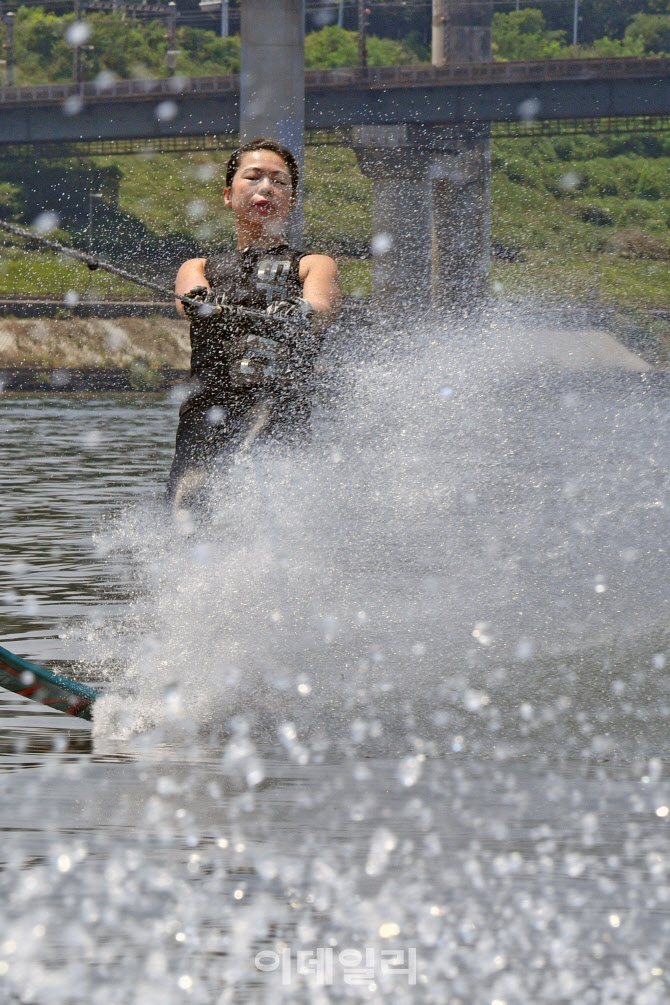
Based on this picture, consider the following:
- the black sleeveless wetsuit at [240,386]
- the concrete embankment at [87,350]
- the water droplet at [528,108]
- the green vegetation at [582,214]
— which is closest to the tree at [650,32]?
the green vegetation at [582,214]

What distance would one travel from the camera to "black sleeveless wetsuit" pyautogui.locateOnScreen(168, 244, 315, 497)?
687 centimetres

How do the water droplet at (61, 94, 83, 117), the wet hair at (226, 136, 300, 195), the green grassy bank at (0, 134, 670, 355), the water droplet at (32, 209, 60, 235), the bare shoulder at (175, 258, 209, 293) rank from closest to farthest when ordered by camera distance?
the bare shoulder at (175, 258, 209, 293) → the wet hair at (226, 136, 300, 195) → the water droplet at (61, 94, 83, 117) → the green grassy bank at (0, 134, 670, 355) → the water droplet at (32, 209, 60, 235)

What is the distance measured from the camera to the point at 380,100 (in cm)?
6359

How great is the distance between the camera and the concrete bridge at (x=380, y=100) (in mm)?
61938

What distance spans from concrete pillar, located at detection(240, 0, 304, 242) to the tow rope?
38386 mm

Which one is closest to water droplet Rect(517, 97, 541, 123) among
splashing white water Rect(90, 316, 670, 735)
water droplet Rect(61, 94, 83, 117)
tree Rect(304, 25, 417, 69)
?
water droplet Rect(61, 94, 83, 117)

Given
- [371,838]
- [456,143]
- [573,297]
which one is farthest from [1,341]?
[371,838]

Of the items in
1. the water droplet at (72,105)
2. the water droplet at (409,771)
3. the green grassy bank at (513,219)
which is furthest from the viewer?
the green grassy bank at (513,219)

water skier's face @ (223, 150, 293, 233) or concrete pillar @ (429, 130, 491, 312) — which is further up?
water skier's face @ (223, 150, 293, 233)

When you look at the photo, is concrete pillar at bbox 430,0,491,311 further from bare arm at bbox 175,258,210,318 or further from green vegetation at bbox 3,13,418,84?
green vegetation at bbox 3,13,418,84

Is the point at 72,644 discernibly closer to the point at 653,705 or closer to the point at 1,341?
the point at 653,705

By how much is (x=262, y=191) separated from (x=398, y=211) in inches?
2329

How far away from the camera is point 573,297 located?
84375mm

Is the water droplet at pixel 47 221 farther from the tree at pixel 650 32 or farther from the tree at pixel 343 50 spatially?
the tree at pixel 650 32
